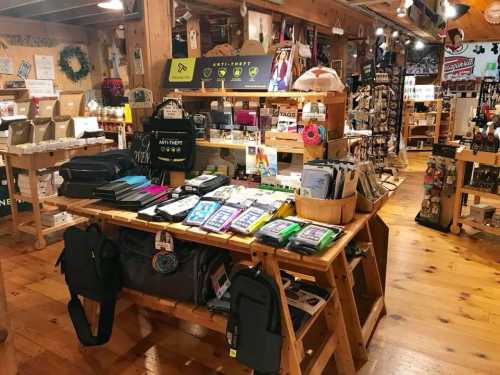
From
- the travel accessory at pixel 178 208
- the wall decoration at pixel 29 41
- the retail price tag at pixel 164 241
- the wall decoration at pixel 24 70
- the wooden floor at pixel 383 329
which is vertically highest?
the wall decoration at pixel 29 41

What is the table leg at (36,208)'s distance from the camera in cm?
362

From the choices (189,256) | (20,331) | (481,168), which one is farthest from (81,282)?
(481,168)

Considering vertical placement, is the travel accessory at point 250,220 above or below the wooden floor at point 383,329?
above

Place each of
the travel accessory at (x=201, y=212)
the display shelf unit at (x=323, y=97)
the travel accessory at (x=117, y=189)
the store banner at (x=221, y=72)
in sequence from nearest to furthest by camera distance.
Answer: the travel accessory at (x=201, y=212) → the travel accessory at (x=117, y=189) → the display shelf unit at (x=323, y=97) → the store banner at (x=221, y=72)

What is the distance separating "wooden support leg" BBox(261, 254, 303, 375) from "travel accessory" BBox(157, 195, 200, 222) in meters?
0.50

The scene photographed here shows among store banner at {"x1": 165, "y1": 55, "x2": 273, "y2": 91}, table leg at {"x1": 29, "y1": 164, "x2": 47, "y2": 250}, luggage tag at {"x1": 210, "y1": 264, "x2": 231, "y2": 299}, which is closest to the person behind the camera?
luggage tag at {"x1": 210, "y1": 264, "x2": 231, "y2": 299}

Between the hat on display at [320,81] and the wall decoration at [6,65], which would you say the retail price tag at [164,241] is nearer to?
the hat on display at [320,81]

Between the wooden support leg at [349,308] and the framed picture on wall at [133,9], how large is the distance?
6.88 ft

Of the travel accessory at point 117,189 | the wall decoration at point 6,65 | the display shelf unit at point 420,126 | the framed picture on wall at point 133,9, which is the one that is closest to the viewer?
the travel accessory at point 117,189

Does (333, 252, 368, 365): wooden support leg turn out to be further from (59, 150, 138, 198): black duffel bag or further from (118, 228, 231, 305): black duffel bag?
(59, 150, 138, 198): black duffel bag

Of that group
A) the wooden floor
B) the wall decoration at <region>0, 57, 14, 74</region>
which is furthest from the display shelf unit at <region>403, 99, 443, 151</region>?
the wall decoration at <region>0, 57, 14, 74</region>

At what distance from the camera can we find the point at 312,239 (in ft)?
5.16

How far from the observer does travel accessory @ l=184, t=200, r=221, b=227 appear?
6.08 ft

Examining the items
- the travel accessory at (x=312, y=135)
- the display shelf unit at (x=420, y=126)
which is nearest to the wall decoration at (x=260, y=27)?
the travel accessory at (x=312, y=135)
